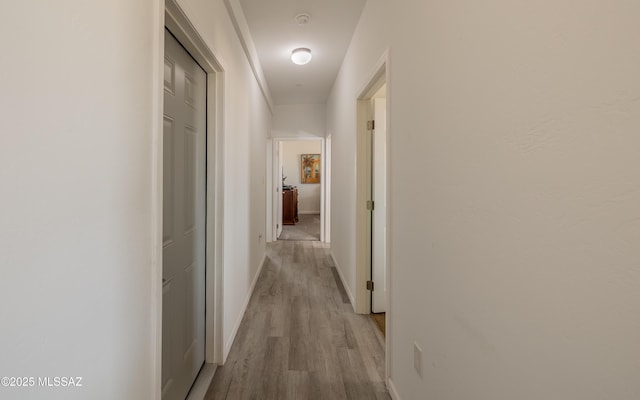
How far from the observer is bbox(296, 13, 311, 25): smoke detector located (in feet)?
7.82

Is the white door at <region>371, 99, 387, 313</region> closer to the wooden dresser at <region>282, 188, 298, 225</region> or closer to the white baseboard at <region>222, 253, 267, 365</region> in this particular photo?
the white baseboard at <region>222, 253, 267, 365</region>

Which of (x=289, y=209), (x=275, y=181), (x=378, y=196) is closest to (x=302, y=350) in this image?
(x=378, y=196)

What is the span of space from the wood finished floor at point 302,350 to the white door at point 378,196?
0.40 metres

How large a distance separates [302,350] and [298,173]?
7561 mm

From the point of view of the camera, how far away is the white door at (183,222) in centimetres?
132

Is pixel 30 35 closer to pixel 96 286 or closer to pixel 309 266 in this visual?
pixel 96 286

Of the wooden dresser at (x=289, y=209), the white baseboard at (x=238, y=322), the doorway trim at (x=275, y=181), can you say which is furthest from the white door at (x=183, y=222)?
the wooden dresser at (x=289, y=209)

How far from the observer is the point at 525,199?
0.69 metres

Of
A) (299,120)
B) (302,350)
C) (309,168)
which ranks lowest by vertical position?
(302,350)

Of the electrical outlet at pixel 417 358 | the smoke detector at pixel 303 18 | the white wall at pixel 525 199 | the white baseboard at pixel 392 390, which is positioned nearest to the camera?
the white wall at pixel 525 199

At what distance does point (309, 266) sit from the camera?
4039mm

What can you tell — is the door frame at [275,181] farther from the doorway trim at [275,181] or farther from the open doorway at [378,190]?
the open doorway at [378,190]

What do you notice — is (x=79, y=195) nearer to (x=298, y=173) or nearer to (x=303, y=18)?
(x=303, y=18)

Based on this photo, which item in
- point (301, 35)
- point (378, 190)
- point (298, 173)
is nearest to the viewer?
point (378, 190)
